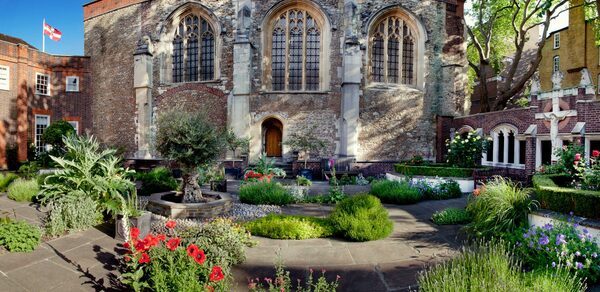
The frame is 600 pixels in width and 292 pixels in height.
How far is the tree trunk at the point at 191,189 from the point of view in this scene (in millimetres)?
8305

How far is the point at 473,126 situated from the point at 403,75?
16.2 feet

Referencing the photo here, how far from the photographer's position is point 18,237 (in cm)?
471

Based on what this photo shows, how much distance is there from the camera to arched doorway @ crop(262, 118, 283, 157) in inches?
728

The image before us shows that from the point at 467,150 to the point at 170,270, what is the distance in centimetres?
1336

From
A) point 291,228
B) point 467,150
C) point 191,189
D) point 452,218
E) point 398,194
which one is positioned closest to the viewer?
point 291,228

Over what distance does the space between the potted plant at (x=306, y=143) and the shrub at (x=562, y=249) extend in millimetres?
12067

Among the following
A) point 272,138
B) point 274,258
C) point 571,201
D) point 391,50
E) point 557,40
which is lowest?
point 274,258

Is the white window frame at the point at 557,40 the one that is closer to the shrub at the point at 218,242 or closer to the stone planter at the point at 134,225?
the shrub at the point at 218,242

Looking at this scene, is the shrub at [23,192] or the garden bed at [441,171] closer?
the shrub at [23,192]

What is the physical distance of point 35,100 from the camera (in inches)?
798

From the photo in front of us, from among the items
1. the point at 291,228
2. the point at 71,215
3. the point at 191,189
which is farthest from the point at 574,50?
the point at 71,215

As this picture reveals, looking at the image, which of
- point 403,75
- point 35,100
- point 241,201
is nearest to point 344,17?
point 403,75

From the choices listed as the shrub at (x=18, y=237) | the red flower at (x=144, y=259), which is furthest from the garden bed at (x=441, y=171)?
the shrub at (x=18, y=237)

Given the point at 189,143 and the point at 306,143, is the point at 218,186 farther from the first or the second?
the point at 306,143
